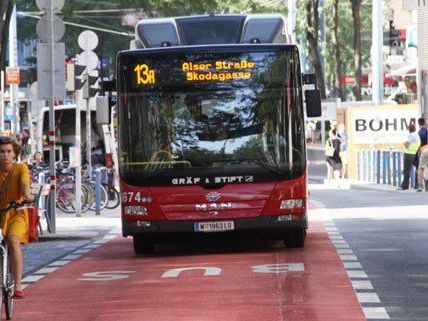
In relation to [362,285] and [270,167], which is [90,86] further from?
[362,285]

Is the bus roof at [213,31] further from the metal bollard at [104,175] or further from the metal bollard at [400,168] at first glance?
the metal bollard at [400,168]

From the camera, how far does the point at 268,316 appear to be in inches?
570

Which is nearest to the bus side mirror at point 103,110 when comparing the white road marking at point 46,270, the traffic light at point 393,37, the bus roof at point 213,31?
the bus roof at point 213,31

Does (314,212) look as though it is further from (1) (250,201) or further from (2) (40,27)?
(1) (250,201)

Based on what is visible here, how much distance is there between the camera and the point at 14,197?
15266 millimetres

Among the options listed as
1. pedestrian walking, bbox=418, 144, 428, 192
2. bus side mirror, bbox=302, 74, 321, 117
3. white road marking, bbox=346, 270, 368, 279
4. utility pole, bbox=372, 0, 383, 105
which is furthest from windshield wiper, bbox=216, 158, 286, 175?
utility pole, bbox=372, 0, 383, 105

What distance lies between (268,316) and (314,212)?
21.7 metres

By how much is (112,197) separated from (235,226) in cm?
1747

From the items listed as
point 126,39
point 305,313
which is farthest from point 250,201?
point 126,39

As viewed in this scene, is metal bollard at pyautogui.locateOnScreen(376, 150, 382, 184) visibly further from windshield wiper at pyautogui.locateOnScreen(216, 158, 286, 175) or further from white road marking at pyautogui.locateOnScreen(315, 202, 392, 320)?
windshield wiper at pyautogui.locateOnScreen(216, 158, 286, 175)

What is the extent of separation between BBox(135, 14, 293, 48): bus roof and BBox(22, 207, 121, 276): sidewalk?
3.24m

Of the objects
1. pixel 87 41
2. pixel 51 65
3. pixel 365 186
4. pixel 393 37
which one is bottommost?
pixel 365 186

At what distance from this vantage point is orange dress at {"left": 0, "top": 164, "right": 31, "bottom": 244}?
15.2 m

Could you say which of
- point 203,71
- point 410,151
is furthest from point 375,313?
point 410,151
